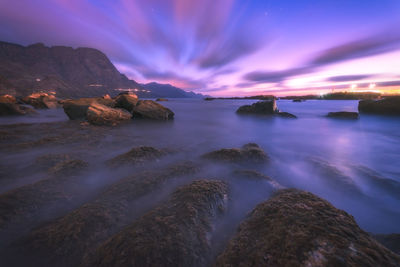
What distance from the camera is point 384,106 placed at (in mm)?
15969

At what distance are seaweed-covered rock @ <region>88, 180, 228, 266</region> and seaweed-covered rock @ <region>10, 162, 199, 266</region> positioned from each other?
1.00 feet

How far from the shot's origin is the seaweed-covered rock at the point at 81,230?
63.9 inches

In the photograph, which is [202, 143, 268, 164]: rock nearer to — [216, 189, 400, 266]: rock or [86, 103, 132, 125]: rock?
[216, 189, 400, 266]: rock

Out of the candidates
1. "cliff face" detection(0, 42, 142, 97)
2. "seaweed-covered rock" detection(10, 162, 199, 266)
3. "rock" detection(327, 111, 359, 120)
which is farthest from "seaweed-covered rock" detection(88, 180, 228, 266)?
"cliff face" detection(0, 42, 142, 97)

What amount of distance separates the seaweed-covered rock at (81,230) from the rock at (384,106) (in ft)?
79.8

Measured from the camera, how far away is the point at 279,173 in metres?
4.15

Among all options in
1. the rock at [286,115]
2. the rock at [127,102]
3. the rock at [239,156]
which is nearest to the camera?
the rock at [239,156]

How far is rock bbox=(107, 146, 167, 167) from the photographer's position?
4.04m

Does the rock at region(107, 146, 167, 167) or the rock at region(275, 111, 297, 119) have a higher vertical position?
the rock at region(275, 111, 297, 119)

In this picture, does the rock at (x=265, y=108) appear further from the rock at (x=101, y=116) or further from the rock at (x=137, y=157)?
the rock at (x=137, y=157)

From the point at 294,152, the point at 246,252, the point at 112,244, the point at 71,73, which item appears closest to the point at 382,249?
the point at 246,252

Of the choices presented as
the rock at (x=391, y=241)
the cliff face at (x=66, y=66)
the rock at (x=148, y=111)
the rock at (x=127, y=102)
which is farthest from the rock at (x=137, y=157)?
the cliff face at (x=66, y=66)

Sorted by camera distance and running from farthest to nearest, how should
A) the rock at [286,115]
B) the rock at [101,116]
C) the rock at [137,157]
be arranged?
the rock at [286,115], the rock at [101,116], the rock at [137,157]

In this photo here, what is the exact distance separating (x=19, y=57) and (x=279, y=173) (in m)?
255
